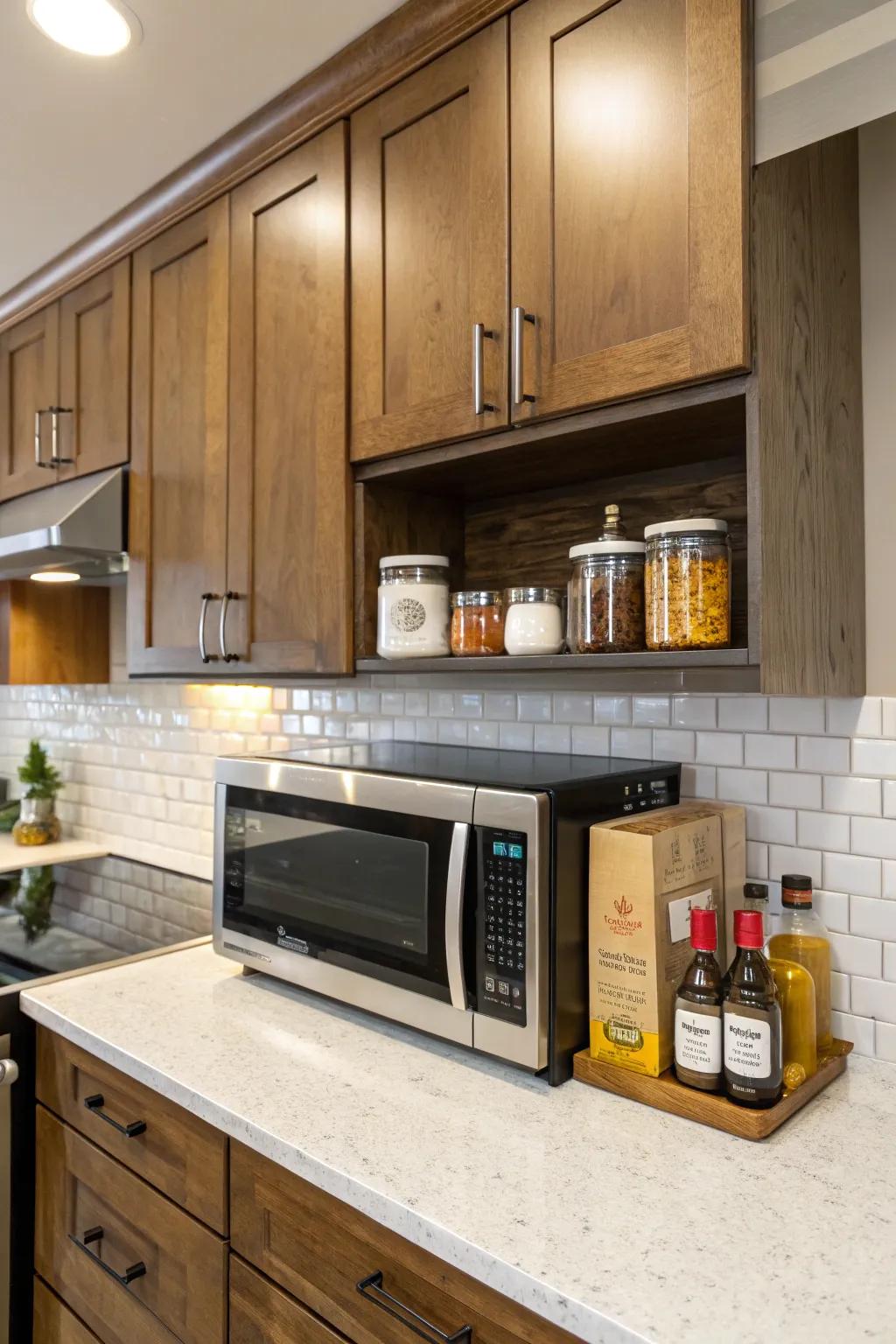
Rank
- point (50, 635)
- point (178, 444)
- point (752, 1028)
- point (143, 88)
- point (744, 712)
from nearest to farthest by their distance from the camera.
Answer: point (752, 1028) < point (744, 712) < point (143, 88) < point (178, 444) < point (50, 635)

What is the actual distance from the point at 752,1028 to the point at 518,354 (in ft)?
3.03

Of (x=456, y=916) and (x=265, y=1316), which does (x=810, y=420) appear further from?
(x=265, y=1316)

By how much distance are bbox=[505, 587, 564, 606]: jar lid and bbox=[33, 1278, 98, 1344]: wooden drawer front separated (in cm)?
132

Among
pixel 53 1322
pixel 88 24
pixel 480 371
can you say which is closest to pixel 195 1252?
pixel 53 1322

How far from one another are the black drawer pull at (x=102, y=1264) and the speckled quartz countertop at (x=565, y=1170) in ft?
0.92

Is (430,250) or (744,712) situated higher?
(430,250)

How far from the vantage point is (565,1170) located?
3.30 ft

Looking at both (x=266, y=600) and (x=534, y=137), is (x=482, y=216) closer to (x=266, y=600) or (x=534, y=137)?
(x=534, y=137)

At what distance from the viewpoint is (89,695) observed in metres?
2.84

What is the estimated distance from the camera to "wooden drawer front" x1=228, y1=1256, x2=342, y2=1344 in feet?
3.48

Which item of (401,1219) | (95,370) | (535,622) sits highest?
(95,370)

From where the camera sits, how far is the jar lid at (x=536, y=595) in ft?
4.34

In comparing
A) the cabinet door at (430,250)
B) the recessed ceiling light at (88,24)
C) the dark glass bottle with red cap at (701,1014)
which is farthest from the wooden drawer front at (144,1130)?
the recessed ceiling light at (88,24)

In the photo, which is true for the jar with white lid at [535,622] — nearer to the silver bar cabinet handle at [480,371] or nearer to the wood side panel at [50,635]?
the silver bar cabinet handle at [480,371]
